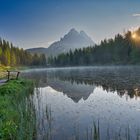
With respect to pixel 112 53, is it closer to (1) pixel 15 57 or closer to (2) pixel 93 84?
(1) pixel 15 57

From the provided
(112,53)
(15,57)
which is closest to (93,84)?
(112,53)

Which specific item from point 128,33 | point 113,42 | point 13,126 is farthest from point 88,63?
point 13,126

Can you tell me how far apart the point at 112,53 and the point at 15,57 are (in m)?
60.5

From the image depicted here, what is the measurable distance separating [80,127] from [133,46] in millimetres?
96277

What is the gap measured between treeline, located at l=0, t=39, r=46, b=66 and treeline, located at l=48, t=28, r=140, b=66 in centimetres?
2135

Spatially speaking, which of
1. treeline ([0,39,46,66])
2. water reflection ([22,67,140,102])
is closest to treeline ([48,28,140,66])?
treeline ([0,39,46,66])

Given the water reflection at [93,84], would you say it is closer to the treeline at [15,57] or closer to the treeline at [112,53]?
the treeline at [112,53]

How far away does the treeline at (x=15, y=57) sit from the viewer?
389 feet

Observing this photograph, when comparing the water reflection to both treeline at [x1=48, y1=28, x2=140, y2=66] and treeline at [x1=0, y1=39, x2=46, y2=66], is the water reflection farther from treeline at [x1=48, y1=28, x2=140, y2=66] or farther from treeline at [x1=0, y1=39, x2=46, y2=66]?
treeline at [x1=0, y1=39, x2=46, y2=66]

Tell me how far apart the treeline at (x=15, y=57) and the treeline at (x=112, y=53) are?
21.4 metres

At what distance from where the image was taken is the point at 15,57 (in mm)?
143375

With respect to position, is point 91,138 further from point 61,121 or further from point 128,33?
point 128,33

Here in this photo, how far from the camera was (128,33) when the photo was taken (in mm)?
111062

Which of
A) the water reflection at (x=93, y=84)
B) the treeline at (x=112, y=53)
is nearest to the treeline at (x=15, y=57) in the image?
the treeline at (x=112, y=53)
